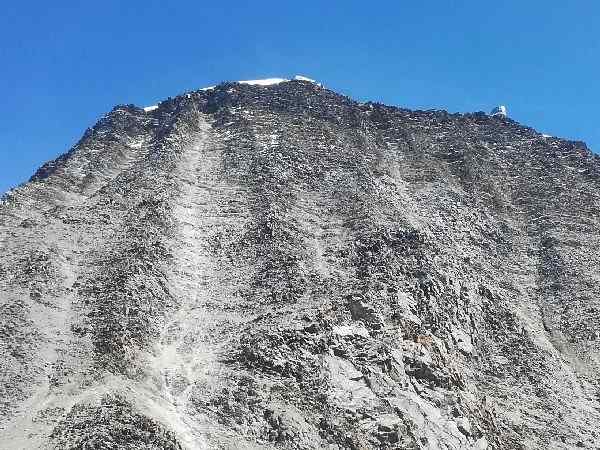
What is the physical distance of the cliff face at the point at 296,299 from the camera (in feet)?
85.3

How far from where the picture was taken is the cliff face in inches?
1023

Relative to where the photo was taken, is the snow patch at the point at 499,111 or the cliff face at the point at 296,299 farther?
the snow patch at the point at 499,111

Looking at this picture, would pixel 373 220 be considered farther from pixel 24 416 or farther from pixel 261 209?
pixel 24 416

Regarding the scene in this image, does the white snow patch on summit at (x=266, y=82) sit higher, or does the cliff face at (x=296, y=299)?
the white snow patch on summit at (x=266, y=82)

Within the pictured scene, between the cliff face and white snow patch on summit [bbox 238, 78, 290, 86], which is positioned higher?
white snow patch on summit [bbox 238, 78, 290, 86]

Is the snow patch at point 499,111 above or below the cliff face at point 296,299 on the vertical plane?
above

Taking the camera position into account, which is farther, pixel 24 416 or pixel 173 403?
pixel 173 403

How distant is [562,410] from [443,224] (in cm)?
1794

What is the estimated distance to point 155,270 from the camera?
35.2m

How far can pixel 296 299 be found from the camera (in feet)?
109

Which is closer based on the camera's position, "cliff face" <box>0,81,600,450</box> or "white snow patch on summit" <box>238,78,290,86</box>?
"cliff face" <box>0,81,600,450</box>

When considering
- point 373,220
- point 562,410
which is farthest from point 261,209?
point 562,410

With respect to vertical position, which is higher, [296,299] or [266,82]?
[266,82]

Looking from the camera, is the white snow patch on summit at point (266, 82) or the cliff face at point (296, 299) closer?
the cliff face at point (296, 299)
